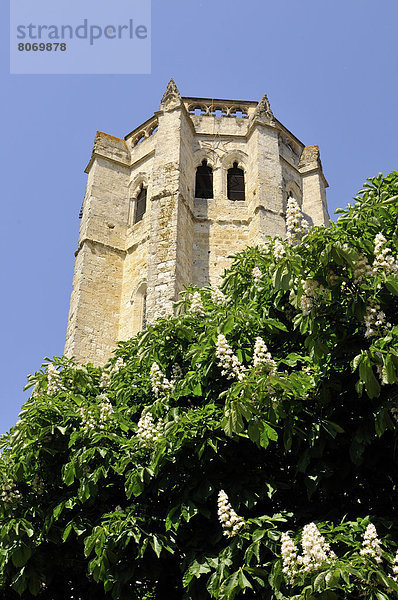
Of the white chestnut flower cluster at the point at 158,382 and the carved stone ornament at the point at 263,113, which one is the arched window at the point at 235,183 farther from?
the white chestnut flower cluster at the point at 158,382

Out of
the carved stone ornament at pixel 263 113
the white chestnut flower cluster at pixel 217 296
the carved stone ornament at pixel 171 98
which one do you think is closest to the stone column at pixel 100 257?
the carved stone ornament at pixel 171 98

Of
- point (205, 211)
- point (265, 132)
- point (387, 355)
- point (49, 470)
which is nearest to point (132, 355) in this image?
point (49, 470)

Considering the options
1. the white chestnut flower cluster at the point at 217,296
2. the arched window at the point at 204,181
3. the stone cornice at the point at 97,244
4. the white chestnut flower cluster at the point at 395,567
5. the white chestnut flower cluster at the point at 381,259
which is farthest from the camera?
the arched window at the point at 204,181

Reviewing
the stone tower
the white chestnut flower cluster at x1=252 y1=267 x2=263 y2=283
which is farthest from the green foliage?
the stone tower

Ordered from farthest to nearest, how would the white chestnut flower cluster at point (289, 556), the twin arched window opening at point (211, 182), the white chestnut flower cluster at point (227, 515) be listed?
the twin arched window opening at point (211, 182)
the white chestnut flower cluster at point (227, 515)
the white chestnut flower cluster at point (289, 556)

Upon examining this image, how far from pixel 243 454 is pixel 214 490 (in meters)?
0.53

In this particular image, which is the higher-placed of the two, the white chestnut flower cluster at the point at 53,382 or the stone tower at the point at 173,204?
the stone tower at the point at 173,204

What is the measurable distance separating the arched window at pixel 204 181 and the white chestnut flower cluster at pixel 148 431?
16315 millimetres

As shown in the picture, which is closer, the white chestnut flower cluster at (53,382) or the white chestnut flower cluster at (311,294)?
the white chestnut flower cluster at (311,294)

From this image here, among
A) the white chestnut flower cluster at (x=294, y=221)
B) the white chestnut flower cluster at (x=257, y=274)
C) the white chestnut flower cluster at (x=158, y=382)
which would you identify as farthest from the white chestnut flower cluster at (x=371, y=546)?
the white chestnut flower cluster at (x=257, y=274)

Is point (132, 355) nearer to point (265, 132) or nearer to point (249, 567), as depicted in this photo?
point (249, 567)

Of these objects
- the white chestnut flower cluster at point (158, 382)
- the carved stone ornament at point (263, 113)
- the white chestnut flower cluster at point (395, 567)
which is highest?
the carved stone ornament at point (263, 113)

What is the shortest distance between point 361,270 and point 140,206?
17.4 meters

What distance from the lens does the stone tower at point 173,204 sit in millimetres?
19656
